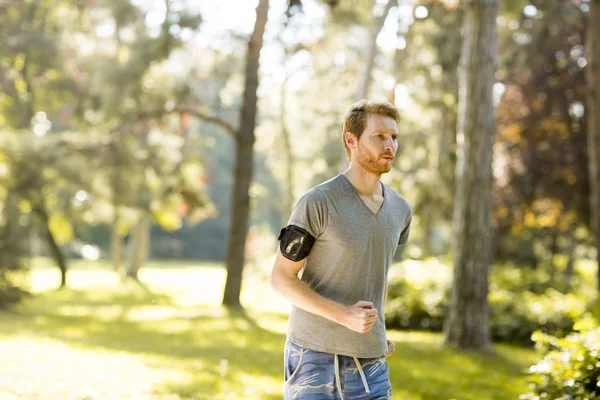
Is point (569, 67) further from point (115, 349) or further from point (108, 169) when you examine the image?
point (115, 349)

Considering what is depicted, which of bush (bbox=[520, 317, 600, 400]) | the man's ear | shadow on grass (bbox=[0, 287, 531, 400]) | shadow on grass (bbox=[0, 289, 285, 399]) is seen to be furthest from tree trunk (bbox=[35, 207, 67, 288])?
the man's ear

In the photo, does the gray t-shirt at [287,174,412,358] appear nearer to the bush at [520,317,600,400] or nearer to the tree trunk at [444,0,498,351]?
the bush at [520,317,600,400]

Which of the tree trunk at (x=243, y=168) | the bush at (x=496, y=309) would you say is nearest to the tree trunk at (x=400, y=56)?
the tree trunk at (x=243, y=168)

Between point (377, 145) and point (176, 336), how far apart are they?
10.9 m

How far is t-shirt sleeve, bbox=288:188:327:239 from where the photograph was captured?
340 cm

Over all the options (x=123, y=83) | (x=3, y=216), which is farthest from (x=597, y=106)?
(x=123, y=83)

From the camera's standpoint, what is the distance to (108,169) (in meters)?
18.9

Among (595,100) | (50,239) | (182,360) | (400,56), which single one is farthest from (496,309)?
(50,239)

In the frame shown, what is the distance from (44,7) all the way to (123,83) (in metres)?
4.02

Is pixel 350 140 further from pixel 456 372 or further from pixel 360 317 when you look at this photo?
pixel 456 372

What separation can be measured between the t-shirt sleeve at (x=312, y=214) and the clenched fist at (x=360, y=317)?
389 millimetres

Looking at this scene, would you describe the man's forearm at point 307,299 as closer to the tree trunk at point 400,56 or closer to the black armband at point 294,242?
the black armband at point 294,242

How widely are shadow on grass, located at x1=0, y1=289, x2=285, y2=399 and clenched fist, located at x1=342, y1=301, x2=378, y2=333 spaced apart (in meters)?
5.05

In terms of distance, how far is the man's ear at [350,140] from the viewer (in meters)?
3.65
